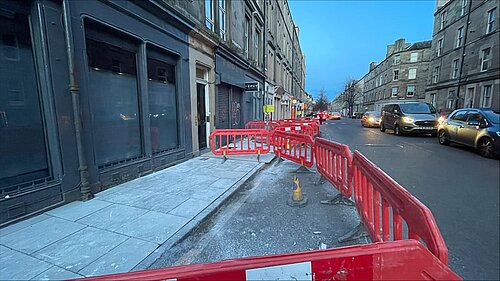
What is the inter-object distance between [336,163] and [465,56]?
1267 inches

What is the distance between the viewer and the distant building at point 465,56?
69.6ft

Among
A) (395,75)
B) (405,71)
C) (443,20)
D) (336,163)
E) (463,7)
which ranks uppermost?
(443,20)

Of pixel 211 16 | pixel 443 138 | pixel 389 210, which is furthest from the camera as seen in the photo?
pixel 443 138

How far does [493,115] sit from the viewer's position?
8289mm

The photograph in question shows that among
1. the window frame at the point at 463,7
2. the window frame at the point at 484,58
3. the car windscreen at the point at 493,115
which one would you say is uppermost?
the window frame at the point at 463,7

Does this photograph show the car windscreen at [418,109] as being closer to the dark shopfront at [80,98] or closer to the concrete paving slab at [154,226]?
the dark shopfront at [80,98]

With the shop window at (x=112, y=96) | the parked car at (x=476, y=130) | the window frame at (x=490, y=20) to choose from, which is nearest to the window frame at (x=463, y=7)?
the window frame at (x=490, y=20)

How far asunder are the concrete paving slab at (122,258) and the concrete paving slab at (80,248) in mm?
92

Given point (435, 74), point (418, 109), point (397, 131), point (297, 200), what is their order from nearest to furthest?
point (297, 200) → point (418, 109) → point (397, 131) → point (435, 74)

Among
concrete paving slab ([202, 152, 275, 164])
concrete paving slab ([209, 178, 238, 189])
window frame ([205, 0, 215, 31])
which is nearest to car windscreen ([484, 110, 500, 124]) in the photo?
concrete paving slab ([202, 152, 275, 164])

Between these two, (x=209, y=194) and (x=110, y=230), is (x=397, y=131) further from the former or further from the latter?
(x=110, y=230)

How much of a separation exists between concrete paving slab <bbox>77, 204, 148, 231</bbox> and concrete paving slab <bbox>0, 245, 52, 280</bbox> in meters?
0.79

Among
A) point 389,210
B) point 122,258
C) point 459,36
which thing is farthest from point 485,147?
point 459,36

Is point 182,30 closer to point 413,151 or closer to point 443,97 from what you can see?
point 413,151
